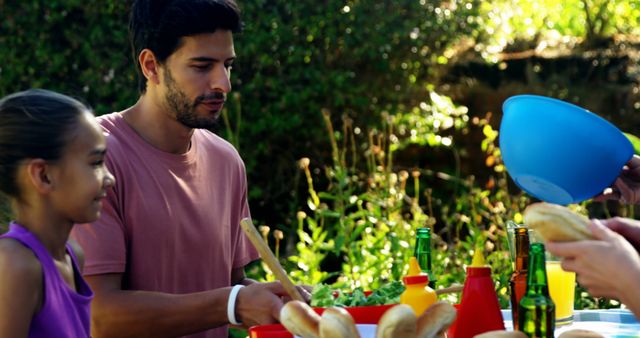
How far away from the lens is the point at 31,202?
2.01 metres

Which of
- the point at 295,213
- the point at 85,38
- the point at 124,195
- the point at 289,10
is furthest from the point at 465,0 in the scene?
the point at 124,195

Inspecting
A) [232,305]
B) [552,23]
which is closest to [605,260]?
[232,305]

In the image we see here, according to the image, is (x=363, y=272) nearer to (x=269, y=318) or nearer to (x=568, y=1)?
(x=269, y=318)

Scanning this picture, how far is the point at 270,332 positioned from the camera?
186 cm

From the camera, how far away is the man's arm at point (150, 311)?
230 centimetres

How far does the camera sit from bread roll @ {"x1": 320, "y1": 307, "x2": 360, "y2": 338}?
165cm

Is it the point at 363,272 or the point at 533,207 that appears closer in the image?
the point at 533,207

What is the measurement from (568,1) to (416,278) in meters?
5.82

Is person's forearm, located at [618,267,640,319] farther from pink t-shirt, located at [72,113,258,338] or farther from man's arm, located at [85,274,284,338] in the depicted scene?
pink t-shirt, located at [72,113,258,338]

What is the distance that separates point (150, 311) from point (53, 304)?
15.5 inches

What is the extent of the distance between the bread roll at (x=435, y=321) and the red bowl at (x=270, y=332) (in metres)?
0.25

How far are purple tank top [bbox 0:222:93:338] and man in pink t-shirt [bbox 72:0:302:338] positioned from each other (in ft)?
0.97

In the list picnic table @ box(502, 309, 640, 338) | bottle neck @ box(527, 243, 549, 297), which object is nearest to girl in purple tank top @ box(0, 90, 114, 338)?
bottle neck @ box(527, 243, 549, 297)

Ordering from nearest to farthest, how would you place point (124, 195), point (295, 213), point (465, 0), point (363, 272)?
point (124, 195) < point (363, 272) < point (295, 213) < point (465, 0)
